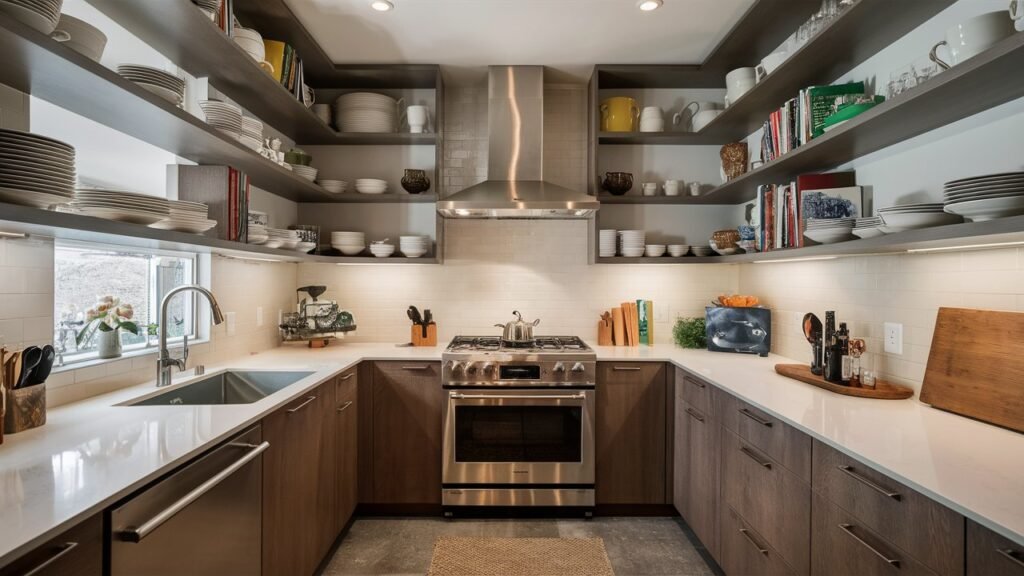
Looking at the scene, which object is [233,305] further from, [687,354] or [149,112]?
[687,354]

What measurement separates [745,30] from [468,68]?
63.8 inches

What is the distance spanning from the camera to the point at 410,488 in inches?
115

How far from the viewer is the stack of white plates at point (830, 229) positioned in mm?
1954

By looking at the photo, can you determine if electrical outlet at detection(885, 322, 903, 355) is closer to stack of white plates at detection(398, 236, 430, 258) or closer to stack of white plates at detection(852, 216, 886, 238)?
stack of white plates at detection(852, 216, 886, 238)

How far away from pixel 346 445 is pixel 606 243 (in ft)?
6.43

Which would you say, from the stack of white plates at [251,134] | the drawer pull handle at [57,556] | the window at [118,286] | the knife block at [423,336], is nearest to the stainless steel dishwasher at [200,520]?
the drawer pull handle at [57,556]

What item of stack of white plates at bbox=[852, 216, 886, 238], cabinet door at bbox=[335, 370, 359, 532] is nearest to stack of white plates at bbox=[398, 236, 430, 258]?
cabinet door at bbox=[335, 370, 359, 532]

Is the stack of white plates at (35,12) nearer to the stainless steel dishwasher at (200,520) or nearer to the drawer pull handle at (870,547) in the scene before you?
the stainless steel dishwasher at (200,520)

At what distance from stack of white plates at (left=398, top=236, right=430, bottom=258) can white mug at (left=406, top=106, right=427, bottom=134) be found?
696 millimetres

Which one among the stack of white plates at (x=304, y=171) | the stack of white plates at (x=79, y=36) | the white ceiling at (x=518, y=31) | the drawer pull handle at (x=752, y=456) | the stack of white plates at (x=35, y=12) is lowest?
the drawer pull handle at (x=752, y=456)

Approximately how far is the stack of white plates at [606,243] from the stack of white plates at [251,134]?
201 centimetres

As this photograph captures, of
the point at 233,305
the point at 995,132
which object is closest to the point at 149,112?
the point at 233,305

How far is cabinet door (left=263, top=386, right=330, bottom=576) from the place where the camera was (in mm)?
1781

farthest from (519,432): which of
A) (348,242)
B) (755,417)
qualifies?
(348,242)
